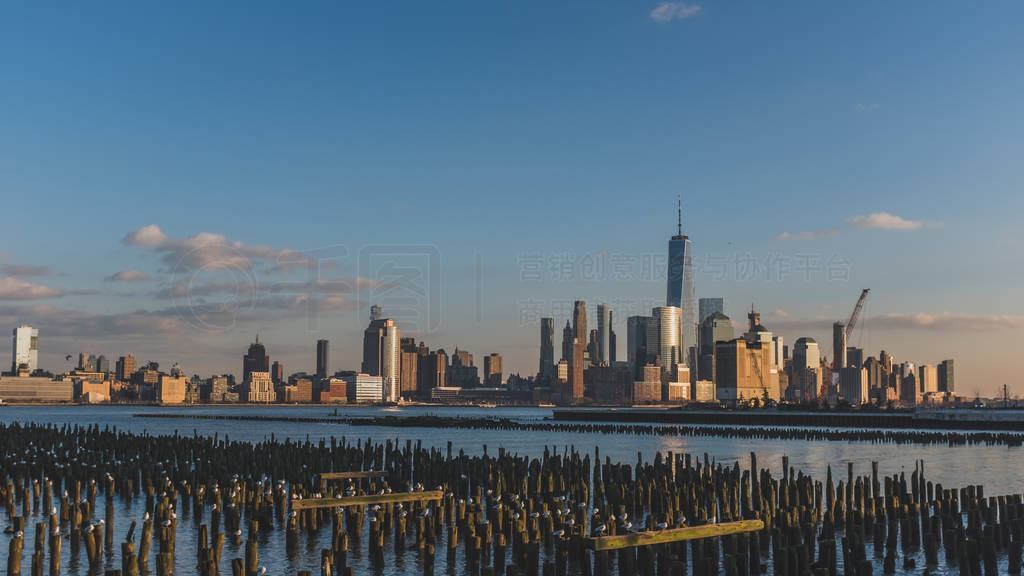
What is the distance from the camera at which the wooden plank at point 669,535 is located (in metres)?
24.4

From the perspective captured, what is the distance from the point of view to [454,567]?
28234mm

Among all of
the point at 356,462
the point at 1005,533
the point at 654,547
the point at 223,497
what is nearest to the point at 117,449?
the point at 356,462

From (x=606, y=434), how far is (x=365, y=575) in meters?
98.0

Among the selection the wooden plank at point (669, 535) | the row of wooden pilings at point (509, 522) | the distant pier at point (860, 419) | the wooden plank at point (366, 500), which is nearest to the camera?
the wooden plank at point (669, 535)

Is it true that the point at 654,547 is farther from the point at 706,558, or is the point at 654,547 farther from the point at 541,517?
the point at 541,517

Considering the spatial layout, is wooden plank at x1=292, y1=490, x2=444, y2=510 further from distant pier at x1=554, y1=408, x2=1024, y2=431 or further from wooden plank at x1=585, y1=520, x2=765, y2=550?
distant pier at x1=554, y1=408, x2=1024, y2=431

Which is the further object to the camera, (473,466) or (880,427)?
(880,427)

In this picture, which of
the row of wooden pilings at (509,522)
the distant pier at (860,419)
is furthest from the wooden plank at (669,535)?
the distant pier at (860,419)

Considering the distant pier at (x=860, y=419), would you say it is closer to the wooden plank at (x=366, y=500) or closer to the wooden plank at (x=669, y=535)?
the wooden plank at (x=366, y=500)

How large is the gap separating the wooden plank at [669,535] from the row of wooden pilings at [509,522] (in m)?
0.07

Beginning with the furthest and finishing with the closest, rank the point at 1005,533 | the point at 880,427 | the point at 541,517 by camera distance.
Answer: the point at 880,427
the point at 541,517
the point at 1005,533

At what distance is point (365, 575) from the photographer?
89.1ft

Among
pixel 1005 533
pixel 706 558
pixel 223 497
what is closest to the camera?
pixel 706 558

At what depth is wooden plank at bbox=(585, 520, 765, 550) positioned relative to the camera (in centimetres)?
2442
